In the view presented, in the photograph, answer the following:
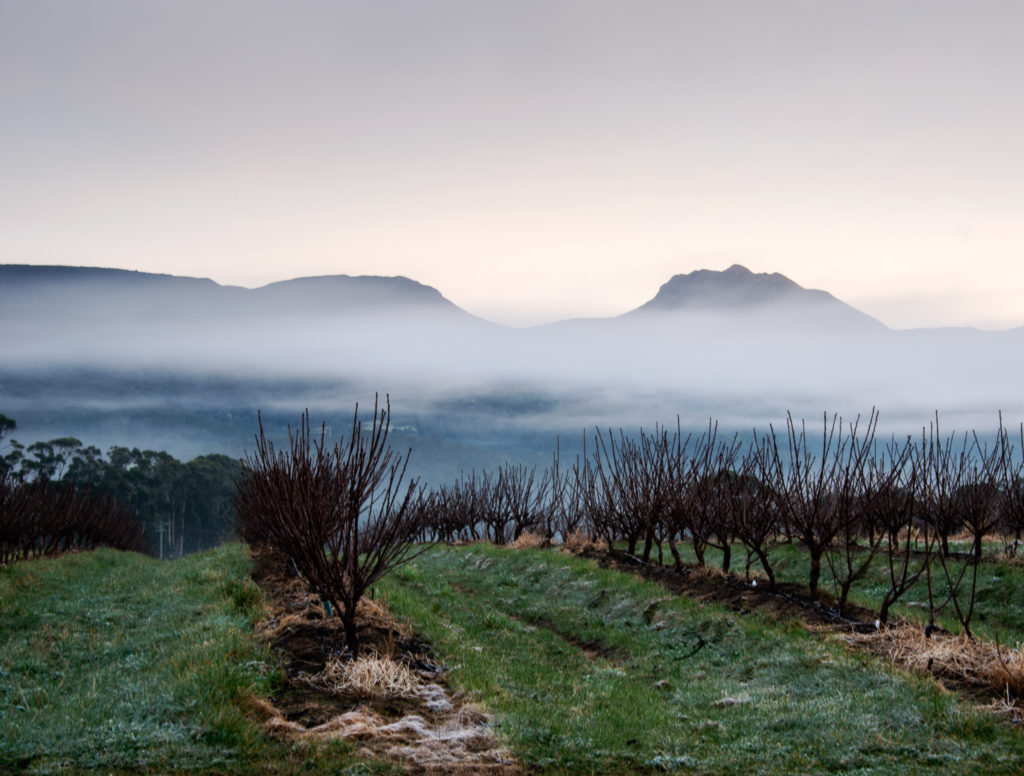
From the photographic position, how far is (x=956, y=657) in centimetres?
1044

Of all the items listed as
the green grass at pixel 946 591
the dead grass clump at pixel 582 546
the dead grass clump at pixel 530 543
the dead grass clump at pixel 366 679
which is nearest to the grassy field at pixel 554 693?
the dead grass clump at pixel 366 679

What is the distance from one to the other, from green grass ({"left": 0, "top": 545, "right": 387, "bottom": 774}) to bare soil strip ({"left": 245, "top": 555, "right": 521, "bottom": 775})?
15.6 inches

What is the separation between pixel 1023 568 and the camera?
1970 cm

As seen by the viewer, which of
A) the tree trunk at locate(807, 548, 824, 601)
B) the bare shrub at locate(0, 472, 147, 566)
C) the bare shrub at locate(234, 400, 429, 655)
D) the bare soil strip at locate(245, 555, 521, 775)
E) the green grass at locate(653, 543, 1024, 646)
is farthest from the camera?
the bare shrub at locate(0, 472, 147, 566)

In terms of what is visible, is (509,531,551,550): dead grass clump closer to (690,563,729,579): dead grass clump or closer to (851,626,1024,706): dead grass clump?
(690,563,729,579): dead grass clump

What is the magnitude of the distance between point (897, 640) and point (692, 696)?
11.7ft

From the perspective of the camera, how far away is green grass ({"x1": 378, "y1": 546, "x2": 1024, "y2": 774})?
7.79 m

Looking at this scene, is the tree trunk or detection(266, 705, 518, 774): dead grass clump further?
the tree trunk

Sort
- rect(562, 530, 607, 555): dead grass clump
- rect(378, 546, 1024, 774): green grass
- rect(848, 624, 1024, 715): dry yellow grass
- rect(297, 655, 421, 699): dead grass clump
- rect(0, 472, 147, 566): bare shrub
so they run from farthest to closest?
rect(0, 472, 147, 566): bare shrub < rect(562, 530, 607, 555): dead grass clump < rect(297, 655, 421, 699): dead grass clump < rect(848, 624, 1024, 715): dry yellow grass < rect(378, 546, 1024, 774): green grass

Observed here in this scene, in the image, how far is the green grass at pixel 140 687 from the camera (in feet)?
23.2

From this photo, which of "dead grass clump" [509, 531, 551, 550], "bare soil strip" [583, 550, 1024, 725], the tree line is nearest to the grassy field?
"bare soil strip" [583, 550, 1024, 725]

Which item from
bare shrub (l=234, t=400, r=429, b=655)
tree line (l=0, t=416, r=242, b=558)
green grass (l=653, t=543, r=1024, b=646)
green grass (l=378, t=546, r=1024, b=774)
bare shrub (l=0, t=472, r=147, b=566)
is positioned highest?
bare shrub (l=234, t=400, r=429, b=655)

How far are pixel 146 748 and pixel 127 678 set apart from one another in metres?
3.54

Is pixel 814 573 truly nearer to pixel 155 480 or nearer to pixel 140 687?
pixel 140 687
